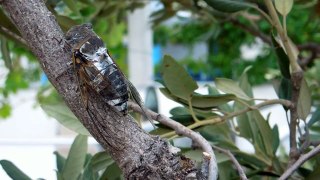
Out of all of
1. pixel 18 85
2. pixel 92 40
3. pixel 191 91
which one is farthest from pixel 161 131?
pixel 18 85

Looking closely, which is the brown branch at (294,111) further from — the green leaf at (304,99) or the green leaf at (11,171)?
the green leaf at (11,171)

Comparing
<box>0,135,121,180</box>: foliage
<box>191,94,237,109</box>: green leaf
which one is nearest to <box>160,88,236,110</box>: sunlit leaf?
<box>191,94,237,109</box>: green leaf

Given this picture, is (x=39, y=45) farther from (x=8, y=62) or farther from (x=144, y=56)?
(x=144, y=56)

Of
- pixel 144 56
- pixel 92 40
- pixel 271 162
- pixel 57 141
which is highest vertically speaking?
pixel 92 40

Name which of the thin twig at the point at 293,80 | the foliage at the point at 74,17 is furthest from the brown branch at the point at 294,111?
the foliage at the point at 74,17

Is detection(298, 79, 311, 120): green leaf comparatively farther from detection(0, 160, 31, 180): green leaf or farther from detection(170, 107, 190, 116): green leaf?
detection(0, 160, 31, 180): green leaf

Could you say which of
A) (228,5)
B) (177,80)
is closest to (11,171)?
(177,80)
